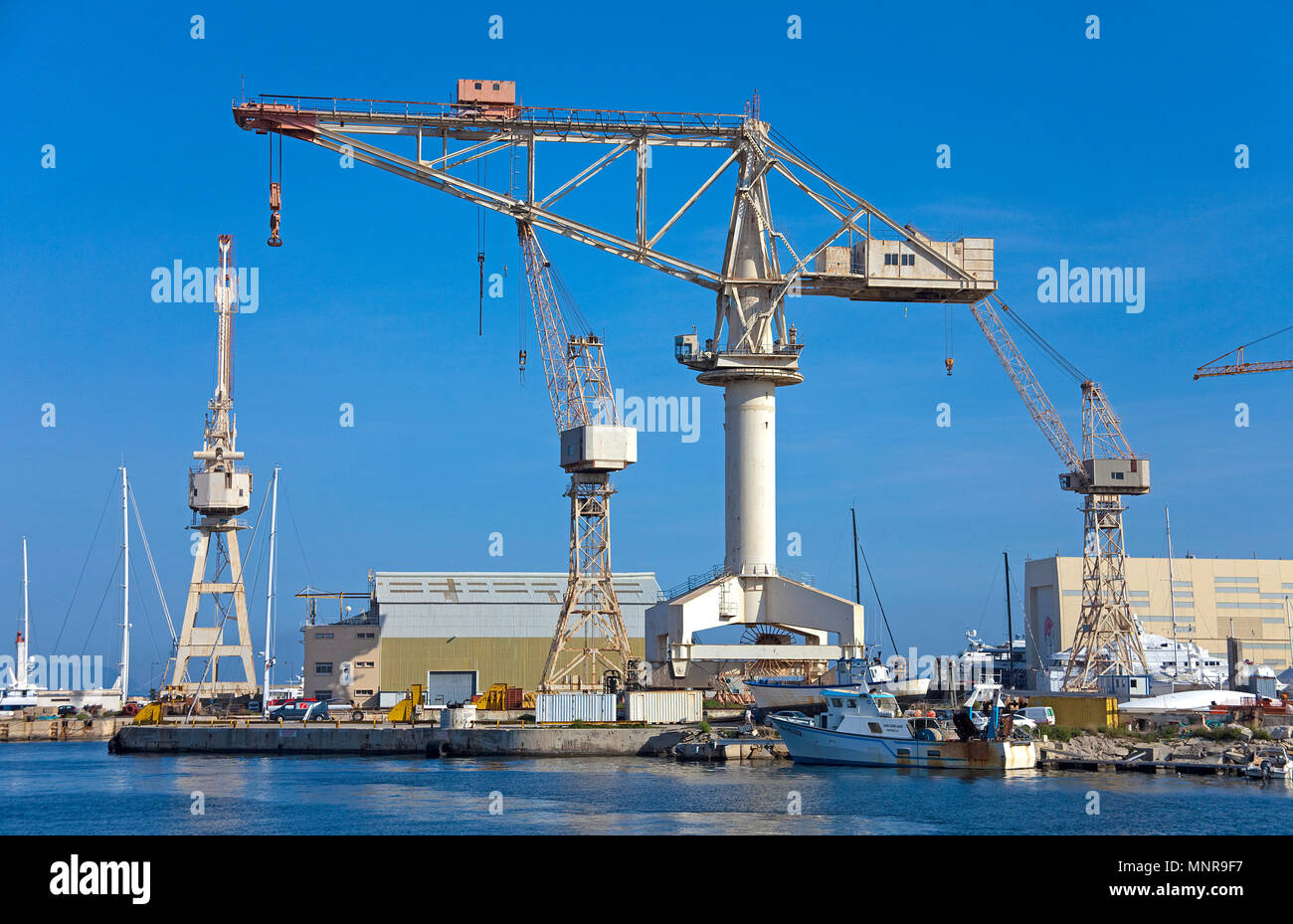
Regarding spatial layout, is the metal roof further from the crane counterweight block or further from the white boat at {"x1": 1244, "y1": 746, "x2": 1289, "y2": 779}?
the white boat at {"x1": 1244, "y1": 746, "x2": 1289, "y2": 779}

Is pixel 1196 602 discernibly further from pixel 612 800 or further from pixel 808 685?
pixel 612 800

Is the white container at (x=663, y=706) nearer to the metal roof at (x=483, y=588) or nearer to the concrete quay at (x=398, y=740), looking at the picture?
the concrete quay at (x=398, y=740)

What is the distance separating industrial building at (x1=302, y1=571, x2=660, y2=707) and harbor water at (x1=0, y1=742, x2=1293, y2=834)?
37.4m

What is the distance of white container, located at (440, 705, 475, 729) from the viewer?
3297 inches

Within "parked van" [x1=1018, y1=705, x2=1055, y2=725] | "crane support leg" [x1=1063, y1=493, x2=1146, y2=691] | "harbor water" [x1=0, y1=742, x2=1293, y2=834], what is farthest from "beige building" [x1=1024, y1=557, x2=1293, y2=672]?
"harbor water" [x1=0, y1=742, x2=1293, y2=834]

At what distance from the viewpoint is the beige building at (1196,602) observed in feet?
507

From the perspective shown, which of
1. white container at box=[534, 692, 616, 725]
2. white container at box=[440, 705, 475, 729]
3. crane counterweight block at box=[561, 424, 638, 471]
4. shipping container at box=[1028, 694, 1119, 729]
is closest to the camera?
shipping container at box=[1028, 694, 1119, 729]

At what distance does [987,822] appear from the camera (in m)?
48.3

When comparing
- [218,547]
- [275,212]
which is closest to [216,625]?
[218,547]

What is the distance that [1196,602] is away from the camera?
15850 cm

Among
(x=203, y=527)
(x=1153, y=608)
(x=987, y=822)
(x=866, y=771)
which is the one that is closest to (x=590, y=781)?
(x=866, y=771)
